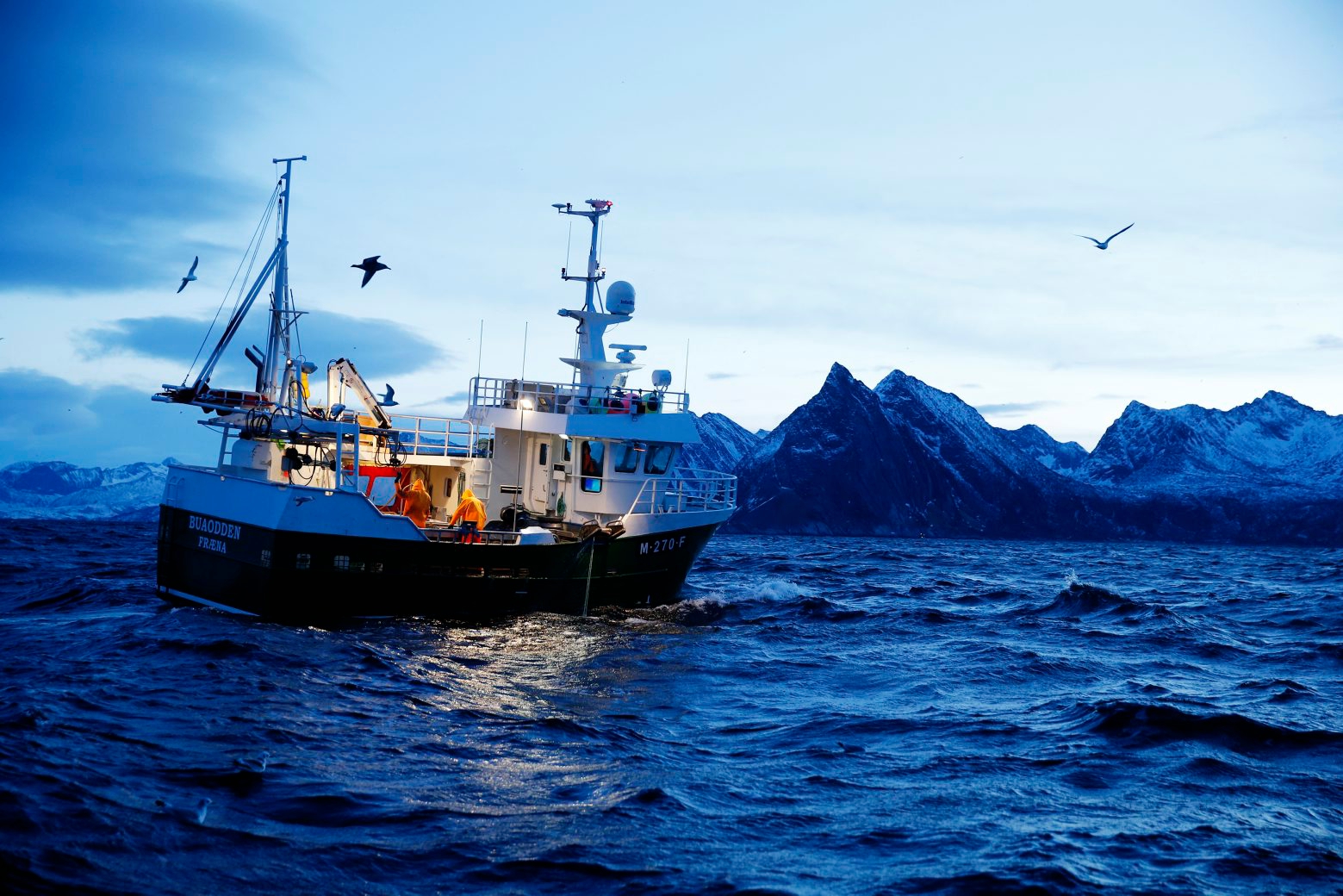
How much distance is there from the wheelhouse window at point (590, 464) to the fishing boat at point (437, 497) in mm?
35

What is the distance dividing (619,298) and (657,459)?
475 centimetres

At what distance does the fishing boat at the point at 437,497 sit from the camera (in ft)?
73.8

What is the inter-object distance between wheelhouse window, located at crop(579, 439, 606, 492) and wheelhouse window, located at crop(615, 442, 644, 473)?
1.35ft

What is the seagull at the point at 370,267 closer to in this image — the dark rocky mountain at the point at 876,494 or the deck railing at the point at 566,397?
the deck railing at the point at 566,397

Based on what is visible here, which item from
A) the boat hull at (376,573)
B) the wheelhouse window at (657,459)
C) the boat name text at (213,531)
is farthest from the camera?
the wheelhouse window at (657,459)

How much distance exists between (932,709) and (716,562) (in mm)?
36191

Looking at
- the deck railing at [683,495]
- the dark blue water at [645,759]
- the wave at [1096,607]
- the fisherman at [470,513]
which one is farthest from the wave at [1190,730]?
the wave at [1096,607]

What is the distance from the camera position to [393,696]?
55.1ft

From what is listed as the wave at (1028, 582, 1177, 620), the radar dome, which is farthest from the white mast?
the wave at (1028, 582, 1177, 620)

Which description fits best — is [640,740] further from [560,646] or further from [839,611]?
[839,611]

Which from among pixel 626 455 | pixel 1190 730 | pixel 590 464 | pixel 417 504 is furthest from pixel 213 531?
pixel 1190 730

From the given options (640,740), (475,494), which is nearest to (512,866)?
(640,740)

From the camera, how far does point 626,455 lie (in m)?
28.3

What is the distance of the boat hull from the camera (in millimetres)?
22266
